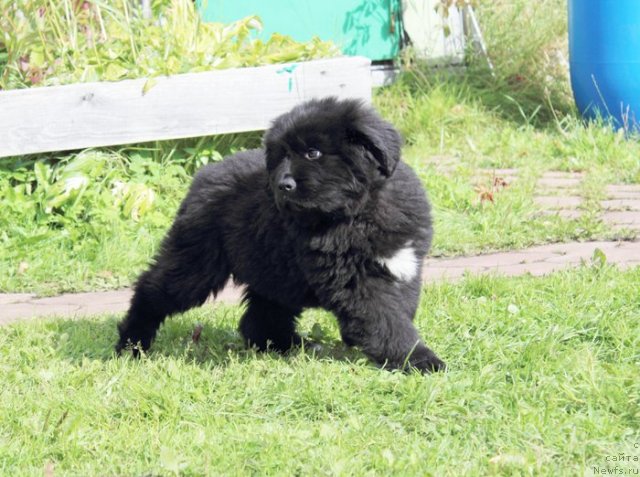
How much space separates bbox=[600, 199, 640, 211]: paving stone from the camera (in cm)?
646

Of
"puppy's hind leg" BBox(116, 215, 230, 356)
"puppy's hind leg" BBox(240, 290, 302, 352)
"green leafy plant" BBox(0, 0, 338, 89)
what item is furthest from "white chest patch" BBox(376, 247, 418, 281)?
"green leafy plant" BBox(0, 0, 338, 89)

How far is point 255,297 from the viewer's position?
4.65 m

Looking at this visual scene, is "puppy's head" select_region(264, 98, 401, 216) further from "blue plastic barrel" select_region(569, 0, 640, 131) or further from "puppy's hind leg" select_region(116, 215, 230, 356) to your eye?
"blue plastic barrel" select_region(569, 0, 640, 131)

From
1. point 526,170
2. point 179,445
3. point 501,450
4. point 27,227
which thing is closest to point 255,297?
point 179,445

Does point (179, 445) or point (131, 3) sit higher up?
point (131, 3)

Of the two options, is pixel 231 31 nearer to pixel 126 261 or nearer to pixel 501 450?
pixel 126 261

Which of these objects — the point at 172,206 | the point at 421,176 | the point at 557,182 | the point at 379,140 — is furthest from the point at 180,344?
the point at 557,182

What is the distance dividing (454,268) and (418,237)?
1682 millimetres

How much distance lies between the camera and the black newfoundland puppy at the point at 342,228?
12.8 ft

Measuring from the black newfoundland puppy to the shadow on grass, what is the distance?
23 centimetres

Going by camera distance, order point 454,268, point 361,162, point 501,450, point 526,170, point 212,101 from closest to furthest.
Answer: point 501,450 → point 361,162 → point 454,268 → point 212,101 → point 526,170

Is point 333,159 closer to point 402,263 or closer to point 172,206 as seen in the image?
point 402,263

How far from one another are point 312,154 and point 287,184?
17 centimetres

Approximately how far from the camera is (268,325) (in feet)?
15.1
